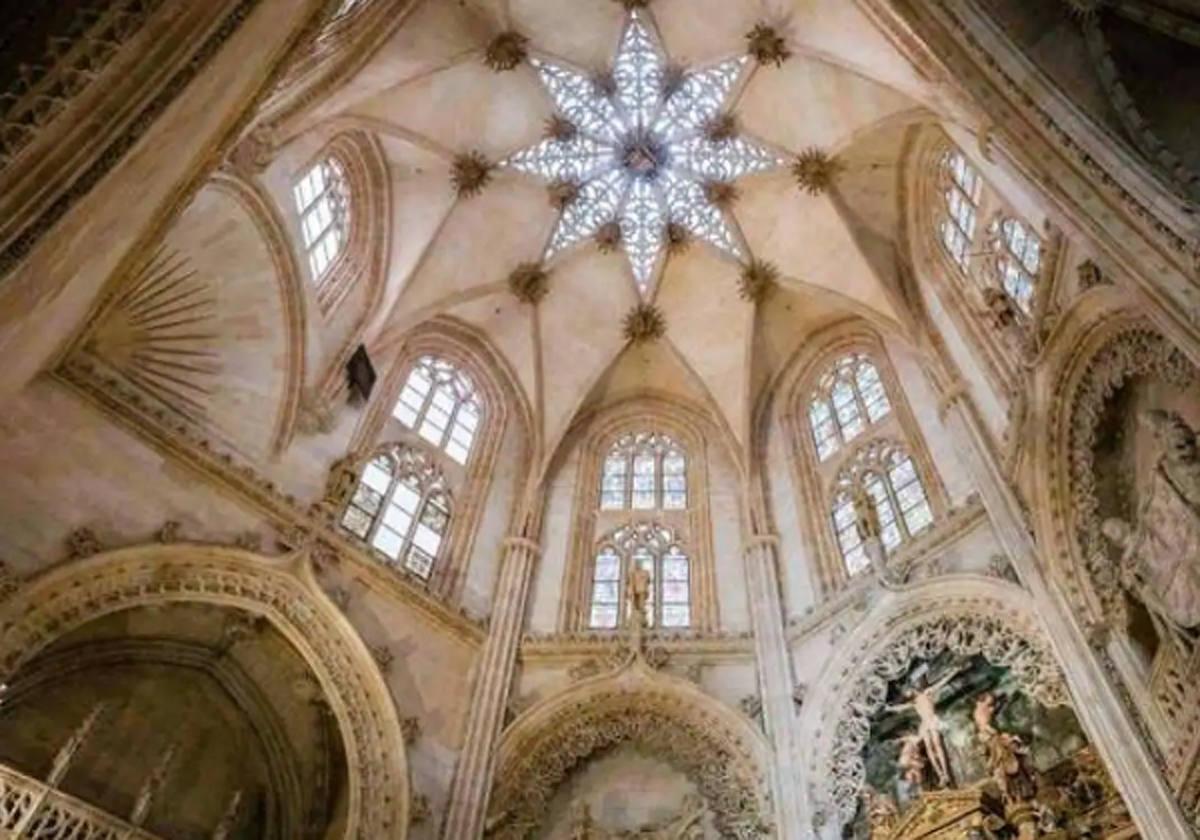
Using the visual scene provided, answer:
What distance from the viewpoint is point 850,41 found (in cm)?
1395

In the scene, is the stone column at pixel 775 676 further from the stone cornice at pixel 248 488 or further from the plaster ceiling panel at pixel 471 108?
the plaster ceiling panel at pixel 471 108

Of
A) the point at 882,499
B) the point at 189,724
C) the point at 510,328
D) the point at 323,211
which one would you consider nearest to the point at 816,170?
the point at 882,499

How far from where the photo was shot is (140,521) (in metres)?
10.5

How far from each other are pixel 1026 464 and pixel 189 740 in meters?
10.9

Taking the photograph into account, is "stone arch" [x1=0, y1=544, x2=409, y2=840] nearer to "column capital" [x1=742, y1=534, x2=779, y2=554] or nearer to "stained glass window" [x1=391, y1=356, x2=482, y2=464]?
"stained glass window" [x1=391, y1=356, x2=482, y2=464]

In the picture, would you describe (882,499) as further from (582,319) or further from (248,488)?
(248,488)

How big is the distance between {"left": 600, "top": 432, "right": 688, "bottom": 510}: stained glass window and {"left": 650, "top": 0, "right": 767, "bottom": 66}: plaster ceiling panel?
21.9ft

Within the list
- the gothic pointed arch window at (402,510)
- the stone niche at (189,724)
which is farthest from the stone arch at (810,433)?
the stone niche at (189,724)

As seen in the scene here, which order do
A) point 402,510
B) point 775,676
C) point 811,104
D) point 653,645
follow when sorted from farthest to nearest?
1. point 811,104
2. point 402,510
3. point 653,645
4. point 775,676

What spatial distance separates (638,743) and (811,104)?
34.3 ft

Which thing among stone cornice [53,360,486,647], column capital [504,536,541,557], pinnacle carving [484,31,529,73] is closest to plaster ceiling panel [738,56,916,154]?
pinnacle carving [484,31,529,73]

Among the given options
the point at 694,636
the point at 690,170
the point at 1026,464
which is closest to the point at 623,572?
the point at 694,636

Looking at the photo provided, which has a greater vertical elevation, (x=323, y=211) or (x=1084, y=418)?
(x=323, y=211)

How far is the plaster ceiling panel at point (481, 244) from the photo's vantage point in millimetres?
16223
